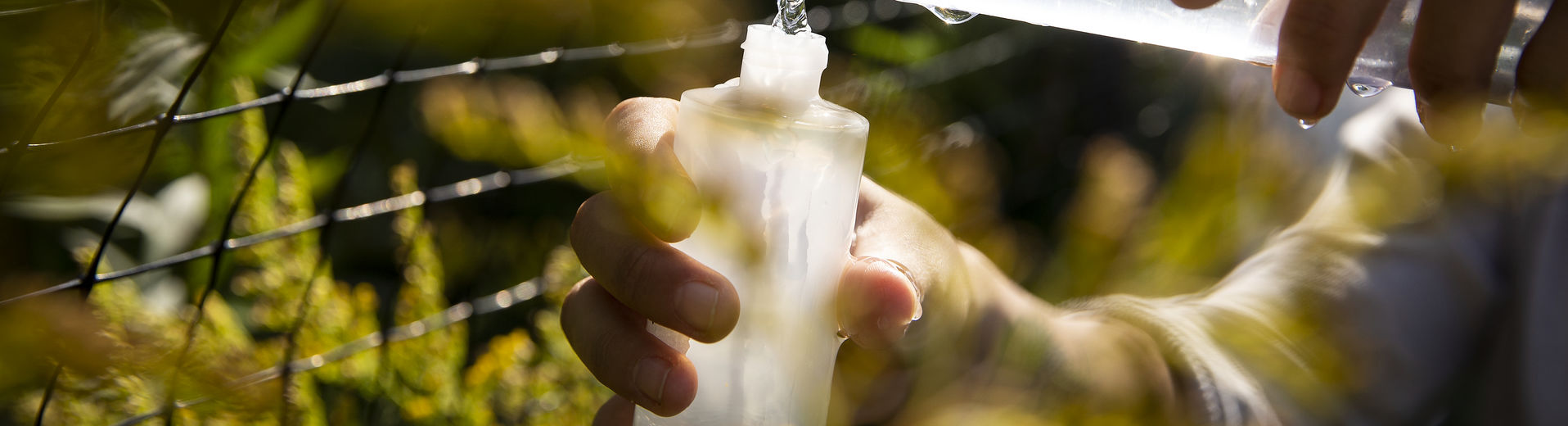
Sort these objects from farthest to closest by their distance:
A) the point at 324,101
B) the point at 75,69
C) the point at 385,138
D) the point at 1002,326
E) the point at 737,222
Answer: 1. the point at 385,138
2. the point at 324,101
3. the point at 1002,326
4. the point at 737,222
5. the point at 75,69

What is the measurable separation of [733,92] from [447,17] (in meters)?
0.22

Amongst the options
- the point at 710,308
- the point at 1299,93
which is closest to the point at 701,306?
the point at 710,308

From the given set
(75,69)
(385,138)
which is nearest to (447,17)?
(75,69)

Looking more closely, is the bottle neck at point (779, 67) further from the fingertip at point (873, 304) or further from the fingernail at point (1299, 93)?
the fingernail at point (1299, 93)

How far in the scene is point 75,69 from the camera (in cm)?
30

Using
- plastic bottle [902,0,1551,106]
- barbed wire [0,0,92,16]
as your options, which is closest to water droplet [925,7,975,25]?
plastic bottle [902,0,1551,106]

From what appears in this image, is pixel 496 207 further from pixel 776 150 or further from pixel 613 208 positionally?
pixel 776 150

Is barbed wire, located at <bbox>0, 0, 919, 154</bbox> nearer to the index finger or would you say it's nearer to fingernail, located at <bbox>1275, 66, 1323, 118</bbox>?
the index finger

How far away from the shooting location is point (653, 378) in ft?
1.79

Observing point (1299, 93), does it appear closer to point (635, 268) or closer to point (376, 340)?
point (635, 268)

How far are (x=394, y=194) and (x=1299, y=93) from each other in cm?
120

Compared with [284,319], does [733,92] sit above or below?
above

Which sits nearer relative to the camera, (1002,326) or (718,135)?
(718,135)

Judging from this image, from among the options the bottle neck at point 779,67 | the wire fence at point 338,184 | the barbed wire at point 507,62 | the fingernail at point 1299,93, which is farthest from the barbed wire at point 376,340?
the fingernail at point 1299,93
